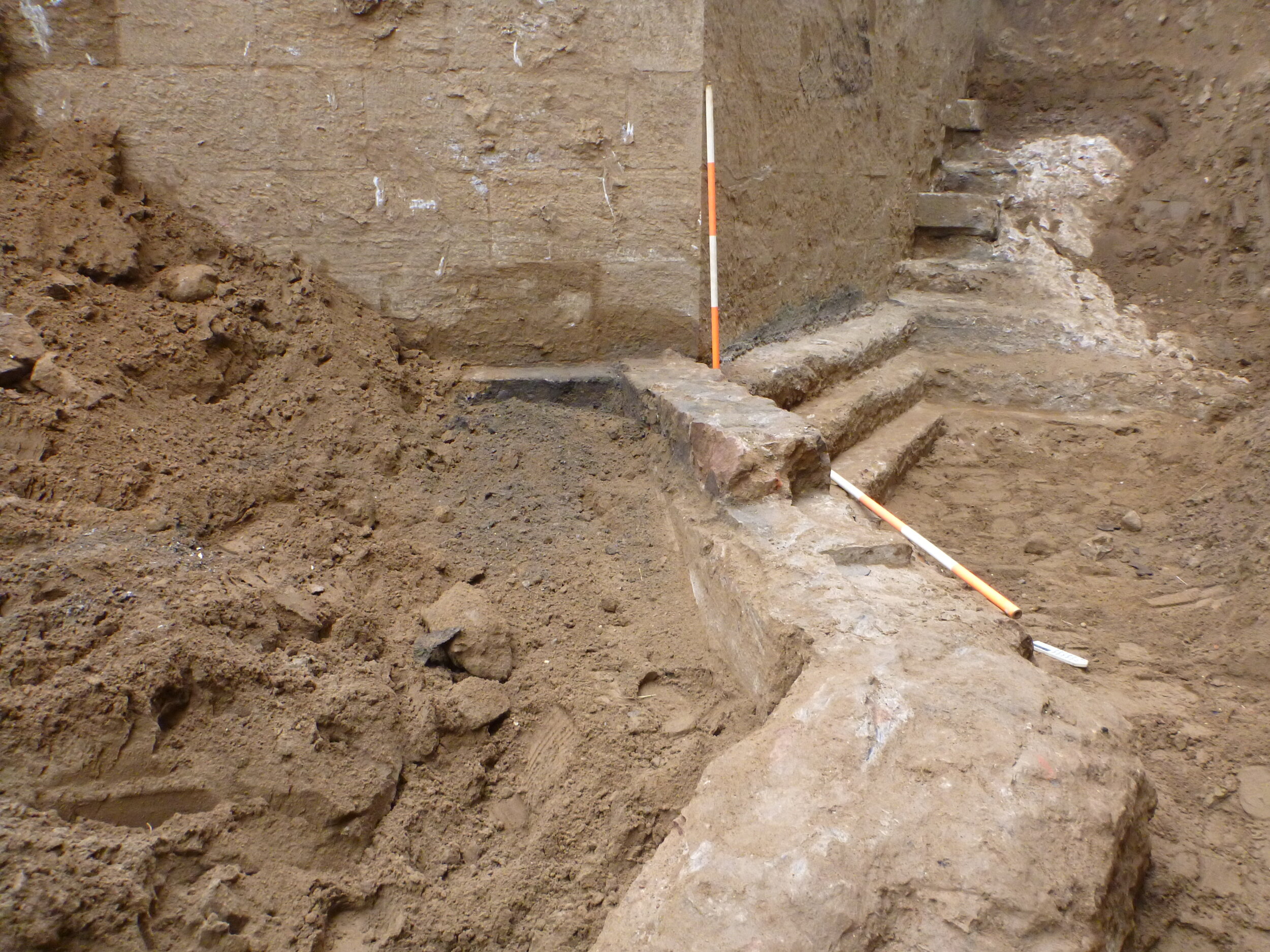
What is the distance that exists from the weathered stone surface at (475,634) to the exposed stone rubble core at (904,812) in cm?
63

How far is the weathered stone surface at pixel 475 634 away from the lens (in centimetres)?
199

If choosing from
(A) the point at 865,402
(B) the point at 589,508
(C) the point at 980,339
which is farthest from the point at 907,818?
(C) the point at 980,339

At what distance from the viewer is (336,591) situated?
6.70ft

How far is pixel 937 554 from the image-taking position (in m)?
2.91

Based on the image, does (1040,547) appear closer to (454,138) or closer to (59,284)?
(454,138)

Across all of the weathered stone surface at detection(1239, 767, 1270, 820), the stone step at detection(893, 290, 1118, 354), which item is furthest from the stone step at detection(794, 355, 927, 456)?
the weathered stone surface at detection(1239, 767, 1270, 820)

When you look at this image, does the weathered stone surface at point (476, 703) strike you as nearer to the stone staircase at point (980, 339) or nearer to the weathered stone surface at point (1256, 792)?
the weathered stone surface at point (1256, 792)

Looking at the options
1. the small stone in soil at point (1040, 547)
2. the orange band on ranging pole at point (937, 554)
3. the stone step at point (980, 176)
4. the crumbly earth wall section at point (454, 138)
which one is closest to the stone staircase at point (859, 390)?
the orange band on ranging pole at point (937, 554)

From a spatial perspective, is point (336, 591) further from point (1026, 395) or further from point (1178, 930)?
point (1026, 395)

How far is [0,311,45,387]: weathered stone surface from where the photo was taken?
7.09 ft

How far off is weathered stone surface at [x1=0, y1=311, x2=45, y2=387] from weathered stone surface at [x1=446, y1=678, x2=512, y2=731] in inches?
54.8

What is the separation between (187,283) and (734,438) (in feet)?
5.86

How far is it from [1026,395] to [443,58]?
3444mm

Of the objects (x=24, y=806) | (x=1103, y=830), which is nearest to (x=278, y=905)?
(x=24, y=806)
